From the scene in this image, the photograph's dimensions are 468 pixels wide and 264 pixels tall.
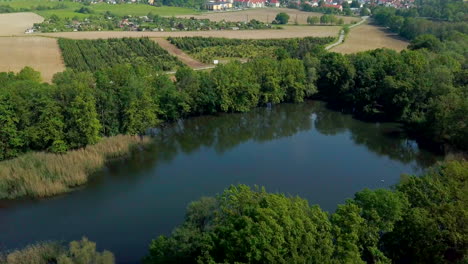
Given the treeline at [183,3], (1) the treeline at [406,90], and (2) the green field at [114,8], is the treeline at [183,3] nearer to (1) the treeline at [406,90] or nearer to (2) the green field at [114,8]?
(2) the green field at [114,8]

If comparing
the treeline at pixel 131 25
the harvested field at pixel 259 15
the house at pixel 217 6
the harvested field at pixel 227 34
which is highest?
the house at pixel 217 6

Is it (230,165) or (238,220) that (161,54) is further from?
(238,220)

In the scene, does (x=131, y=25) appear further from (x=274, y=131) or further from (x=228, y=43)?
(x=274, y=131)

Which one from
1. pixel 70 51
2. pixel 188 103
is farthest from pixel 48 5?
pixel 188 103

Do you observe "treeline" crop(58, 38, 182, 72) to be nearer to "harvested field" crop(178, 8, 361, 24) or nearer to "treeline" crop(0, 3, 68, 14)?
"harvested field" crop(178, 8, 361, 24)

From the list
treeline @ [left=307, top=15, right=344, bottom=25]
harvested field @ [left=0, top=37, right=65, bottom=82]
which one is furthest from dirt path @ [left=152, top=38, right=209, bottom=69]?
treeline @ [left=307, top=15, right=344, bottom=25]

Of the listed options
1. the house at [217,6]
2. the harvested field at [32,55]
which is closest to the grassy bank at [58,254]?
the harvested field at [32,55]
